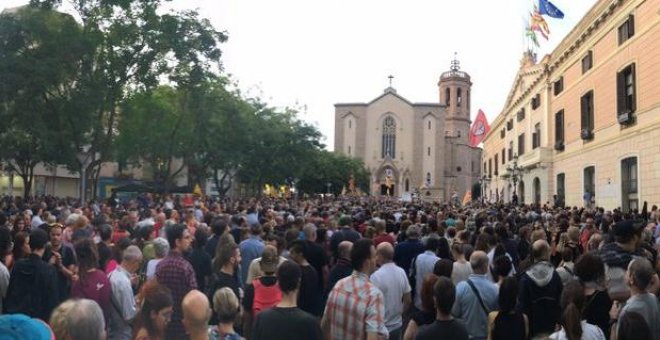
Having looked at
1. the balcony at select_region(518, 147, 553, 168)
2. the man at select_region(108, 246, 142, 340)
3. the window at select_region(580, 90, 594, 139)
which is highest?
the window at select_region(580, 90, 594, 139)

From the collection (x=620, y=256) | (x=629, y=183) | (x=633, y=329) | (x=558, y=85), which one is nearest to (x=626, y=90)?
(x=629, y=183)

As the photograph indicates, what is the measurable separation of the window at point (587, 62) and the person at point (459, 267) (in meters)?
25.1

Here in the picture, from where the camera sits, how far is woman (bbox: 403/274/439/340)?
5102mm

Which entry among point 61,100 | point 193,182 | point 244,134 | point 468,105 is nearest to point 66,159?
point 61,100

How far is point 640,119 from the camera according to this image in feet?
76.4

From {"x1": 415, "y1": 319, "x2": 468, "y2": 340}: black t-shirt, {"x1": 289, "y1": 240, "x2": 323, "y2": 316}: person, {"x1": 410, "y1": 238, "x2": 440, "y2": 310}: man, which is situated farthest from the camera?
{"x1": 410, "y1": 238, "x2": 440, "y2": 310}: man

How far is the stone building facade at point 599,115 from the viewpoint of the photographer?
22.5m

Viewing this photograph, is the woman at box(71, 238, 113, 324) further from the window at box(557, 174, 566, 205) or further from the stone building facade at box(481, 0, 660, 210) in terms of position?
the window at box(557, 174, 566, 205)

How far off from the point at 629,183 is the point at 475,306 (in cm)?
2188

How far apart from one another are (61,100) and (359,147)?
7203 cm

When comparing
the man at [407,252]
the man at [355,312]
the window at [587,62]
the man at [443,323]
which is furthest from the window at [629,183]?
the man at [443,323]

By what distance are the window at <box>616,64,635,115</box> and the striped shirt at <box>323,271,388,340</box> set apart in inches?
876

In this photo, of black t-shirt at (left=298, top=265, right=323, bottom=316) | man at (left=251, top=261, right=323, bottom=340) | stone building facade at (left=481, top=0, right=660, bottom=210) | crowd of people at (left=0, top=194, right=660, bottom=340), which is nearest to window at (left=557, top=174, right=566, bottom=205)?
stone building facade at (left=481, top=0, right=660, bottom=210)

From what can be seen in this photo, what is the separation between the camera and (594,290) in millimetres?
5469
